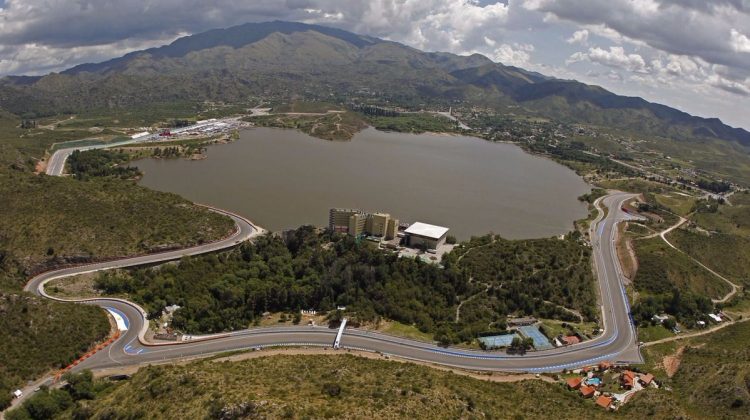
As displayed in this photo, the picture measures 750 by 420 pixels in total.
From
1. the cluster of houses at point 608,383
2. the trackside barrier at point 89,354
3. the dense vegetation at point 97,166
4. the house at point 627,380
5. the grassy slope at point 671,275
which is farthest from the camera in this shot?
the dense vegetation at point 97,166

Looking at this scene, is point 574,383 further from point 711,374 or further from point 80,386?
point 80,386

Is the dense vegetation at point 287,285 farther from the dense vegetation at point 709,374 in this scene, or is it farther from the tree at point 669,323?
the tree at point 669,323

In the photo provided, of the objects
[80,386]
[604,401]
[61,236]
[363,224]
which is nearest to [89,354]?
[80,386]

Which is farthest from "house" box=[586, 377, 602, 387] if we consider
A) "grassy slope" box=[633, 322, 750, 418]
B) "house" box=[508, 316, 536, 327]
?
"house" box=[508, 316, 536, 327]

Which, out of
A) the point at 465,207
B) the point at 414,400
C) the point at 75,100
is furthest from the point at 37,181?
the point at 75,100

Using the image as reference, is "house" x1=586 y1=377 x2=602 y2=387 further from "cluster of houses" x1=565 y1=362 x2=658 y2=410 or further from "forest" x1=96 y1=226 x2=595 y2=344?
"forest" x1=96 y1=226 x2=595 y2=344

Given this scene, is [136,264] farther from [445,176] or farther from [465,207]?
[445,176]

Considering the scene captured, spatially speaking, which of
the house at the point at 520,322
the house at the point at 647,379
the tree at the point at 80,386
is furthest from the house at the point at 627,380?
the tree at the point at 80,386
